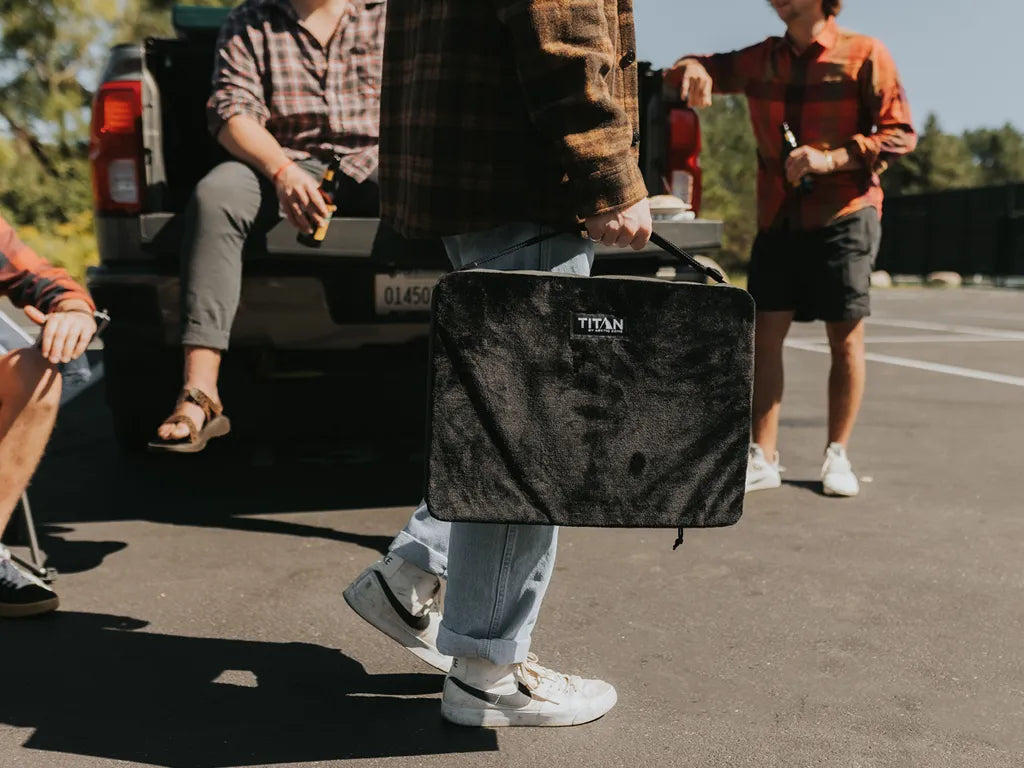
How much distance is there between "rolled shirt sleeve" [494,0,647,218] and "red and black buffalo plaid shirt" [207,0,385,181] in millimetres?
1997

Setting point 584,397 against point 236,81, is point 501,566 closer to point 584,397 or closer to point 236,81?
point 584,397

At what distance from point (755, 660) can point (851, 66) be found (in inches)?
102

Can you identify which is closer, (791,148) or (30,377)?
(30,377)

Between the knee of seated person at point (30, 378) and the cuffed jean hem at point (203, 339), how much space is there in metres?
0.47

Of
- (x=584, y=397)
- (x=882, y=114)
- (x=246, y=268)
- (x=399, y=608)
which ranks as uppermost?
(x=882, y=114)

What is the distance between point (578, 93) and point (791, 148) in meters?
2.60

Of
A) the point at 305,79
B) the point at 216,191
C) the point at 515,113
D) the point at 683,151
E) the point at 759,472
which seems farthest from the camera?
the point at 683,151

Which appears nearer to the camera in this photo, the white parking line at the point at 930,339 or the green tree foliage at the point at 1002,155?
the white parking line at the point at 930,339

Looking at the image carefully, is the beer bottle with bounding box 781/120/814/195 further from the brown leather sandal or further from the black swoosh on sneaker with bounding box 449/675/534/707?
the black swoosh on sneaker with bounding box 449/675/534/707

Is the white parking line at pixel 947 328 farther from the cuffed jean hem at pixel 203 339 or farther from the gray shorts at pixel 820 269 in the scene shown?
the cuffed jean hem at pixel 203 339

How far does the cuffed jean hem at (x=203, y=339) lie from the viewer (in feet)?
11.5

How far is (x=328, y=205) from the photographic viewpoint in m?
3.69

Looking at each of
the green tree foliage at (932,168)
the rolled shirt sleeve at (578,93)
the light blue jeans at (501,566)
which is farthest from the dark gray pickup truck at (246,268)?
the green tree foliage at (932,168)

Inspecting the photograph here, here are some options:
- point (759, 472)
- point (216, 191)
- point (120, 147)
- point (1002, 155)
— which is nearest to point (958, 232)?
point (759, 472)
